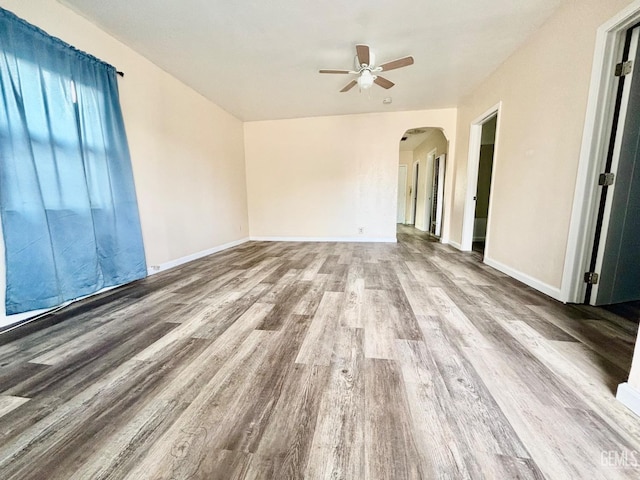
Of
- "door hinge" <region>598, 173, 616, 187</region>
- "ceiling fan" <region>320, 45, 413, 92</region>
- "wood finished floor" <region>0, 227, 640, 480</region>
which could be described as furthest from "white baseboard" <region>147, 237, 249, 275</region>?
"door hinge" <region>598, 173, 616, 187</region>

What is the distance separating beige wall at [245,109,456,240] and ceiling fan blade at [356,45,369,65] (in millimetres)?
2469

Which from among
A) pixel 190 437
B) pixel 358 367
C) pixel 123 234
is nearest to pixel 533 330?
pixel 358 367

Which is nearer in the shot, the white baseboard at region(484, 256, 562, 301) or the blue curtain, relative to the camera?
the blue curtain

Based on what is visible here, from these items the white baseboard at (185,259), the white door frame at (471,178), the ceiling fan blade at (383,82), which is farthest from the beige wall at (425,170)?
the white baseboard at (185,259)

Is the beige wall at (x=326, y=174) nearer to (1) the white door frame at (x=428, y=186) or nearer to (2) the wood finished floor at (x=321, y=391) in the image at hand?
(1) the white door frame at (x=428, y=186)

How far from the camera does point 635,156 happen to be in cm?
185

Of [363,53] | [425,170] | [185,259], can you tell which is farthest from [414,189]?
[185,259]

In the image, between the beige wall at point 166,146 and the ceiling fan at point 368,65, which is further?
the ceiling fan at point 368,65

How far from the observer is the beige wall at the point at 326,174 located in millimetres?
5105

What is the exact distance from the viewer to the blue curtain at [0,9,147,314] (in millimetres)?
1758

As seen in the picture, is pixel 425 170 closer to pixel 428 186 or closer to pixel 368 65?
pixel 428 186

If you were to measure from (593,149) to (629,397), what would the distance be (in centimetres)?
187

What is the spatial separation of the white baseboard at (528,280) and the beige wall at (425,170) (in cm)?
335

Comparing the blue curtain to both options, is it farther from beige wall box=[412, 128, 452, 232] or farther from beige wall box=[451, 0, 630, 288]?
beige wall box=[412, 128, 452, 232]
